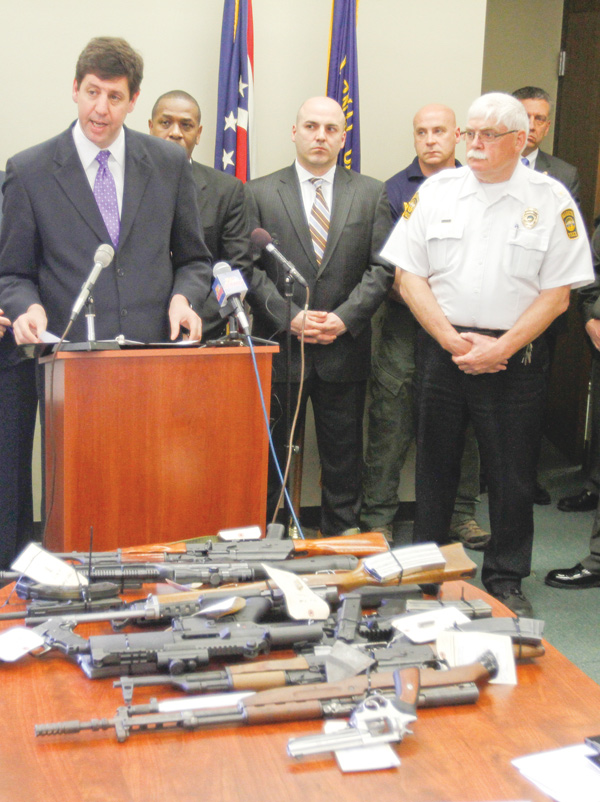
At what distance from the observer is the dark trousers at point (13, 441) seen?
294 cm

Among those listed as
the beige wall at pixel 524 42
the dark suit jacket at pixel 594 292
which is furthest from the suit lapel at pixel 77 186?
the beige wall at pixel 524 42

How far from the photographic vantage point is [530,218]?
9.88 feet

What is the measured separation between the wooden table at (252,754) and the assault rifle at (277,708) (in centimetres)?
2

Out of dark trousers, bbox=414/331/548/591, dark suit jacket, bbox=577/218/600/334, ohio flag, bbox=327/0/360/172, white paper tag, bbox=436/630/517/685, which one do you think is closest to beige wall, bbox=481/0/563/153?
ohio flag, bbox=327/0/360/172

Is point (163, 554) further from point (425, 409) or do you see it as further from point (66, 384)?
point (425, 409)

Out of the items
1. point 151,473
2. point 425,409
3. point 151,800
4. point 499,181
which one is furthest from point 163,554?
point 499,181

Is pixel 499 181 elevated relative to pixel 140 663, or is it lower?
elevated

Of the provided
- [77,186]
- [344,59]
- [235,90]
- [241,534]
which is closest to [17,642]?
[241,534]

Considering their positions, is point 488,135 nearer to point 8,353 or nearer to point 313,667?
point 8,353

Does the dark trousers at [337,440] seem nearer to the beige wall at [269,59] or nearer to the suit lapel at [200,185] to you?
the suit lapel at [200,185]

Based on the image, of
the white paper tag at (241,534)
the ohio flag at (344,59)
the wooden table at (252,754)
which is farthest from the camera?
the ohio flag at (344,59)

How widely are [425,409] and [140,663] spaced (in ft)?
6.69

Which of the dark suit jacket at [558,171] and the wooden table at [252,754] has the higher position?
the dark suit jacket at [558,171]

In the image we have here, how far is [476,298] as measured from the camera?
9.97 ft
